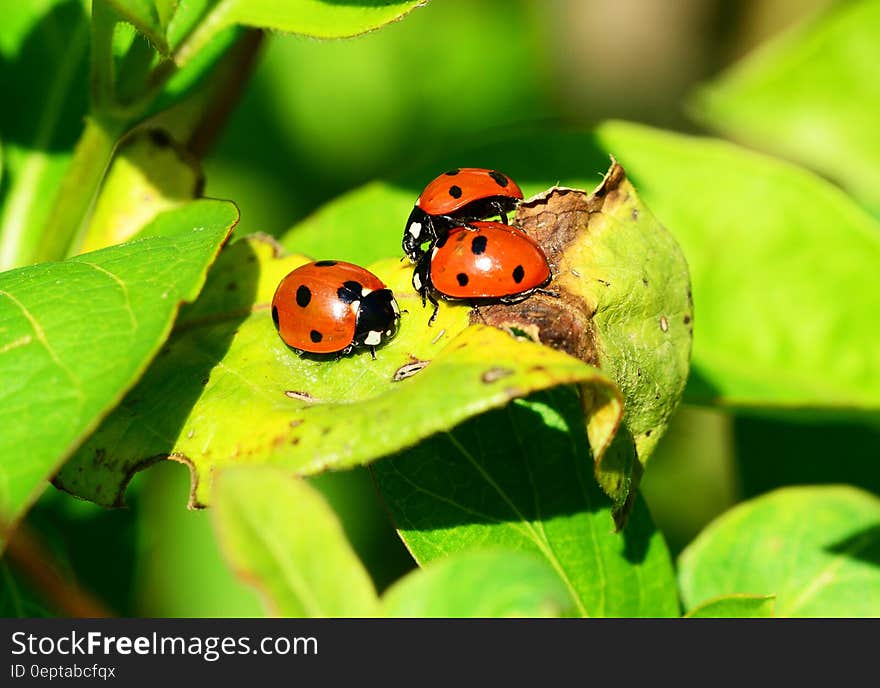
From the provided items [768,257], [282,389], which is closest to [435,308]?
[282,389]

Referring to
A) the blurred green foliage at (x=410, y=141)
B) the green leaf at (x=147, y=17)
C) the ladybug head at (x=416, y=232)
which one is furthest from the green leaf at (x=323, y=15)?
the blurred green foliage at (x=410, y=141)

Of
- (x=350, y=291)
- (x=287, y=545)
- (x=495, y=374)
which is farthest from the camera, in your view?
(x=350, y=291)

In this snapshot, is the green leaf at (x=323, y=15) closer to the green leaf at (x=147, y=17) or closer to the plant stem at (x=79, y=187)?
the green leaf at (x=147, y=17)

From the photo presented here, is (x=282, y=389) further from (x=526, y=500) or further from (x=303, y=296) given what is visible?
(x=526, y=500)

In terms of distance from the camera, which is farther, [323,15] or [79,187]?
[79,187]

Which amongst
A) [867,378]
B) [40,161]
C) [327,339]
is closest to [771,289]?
[867,378]
